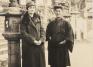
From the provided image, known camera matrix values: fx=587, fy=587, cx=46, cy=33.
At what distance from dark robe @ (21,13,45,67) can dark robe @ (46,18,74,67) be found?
1.00 ft

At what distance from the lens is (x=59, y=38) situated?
9562 millimetres

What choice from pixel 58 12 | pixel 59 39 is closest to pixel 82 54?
pixel 59 39

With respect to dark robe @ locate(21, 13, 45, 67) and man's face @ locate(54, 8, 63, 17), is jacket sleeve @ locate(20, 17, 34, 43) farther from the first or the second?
man's face @ locate(54, 8, 63, 17)

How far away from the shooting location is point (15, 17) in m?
9.75

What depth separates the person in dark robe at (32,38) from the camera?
9266 millimetres

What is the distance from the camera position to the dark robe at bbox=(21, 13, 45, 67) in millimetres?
9289

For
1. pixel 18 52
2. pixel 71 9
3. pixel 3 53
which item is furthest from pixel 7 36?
pixel 71 9

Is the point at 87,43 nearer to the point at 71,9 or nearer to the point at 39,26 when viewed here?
the point at 71,9

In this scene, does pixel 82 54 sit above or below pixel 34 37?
below

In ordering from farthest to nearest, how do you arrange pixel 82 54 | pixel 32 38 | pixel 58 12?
pixel 82 54
pixel 58 12
pixel 32 38

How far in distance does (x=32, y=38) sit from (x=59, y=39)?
543 mm

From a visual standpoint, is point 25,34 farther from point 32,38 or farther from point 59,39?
point 59,39

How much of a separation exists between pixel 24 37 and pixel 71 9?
7.20m

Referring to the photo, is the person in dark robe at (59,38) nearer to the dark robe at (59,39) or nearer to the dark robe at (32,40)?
the dark robe at (59,39)
